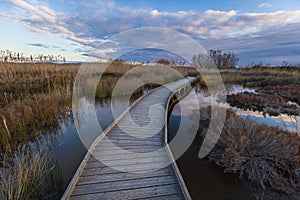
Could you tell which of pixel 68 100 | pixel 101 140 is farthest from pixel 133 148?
pixel 68 100

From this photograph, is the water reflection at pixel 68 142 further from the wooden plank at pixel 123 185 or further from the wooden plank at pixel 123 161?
the wooden plank at pixel 123 185

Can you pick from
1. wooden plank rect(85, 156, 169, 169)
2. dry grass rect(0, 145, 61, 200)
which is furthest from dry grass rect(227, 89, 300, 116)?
dry grass rect(0, 145, 61, 200)

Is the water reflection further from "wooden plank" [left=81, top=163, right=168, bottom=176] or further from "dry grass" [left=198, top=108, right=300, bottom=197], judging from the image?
"dry grass" [left=198, top=108, right=300, bottom=197]

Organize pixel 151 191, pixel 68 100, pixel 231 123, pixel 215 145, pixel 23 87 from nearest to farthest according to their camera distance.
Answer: pixel 151 191 → pixel 215 145 → pixel 231 123 → pixel 68 100 → pixel 23 87

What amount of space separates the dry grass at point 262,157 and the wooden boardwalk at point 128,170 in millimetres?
1334

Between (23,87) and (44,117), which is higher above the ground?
(23,87)

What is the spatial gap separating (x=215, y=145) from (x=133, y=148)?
81.5 inches

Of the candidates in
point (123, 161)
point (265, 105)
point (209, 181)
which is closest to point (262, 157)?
point (209, 181)

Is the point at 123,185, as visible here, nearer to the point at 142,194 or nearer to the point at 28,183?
the point at 142,194

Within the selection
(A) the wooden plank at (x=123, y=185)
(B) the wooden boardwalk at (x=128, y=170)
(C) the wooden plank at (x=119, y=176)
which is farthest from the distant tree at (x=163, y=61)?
(A) the wooden plank at (x=123, y=185)

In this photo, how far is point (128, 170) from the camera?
290cm

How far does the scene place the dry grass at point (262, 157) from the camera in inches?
122

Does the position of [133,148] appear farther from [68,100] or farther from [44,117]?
[68,100]

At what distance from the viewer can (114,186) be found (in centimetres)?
251
